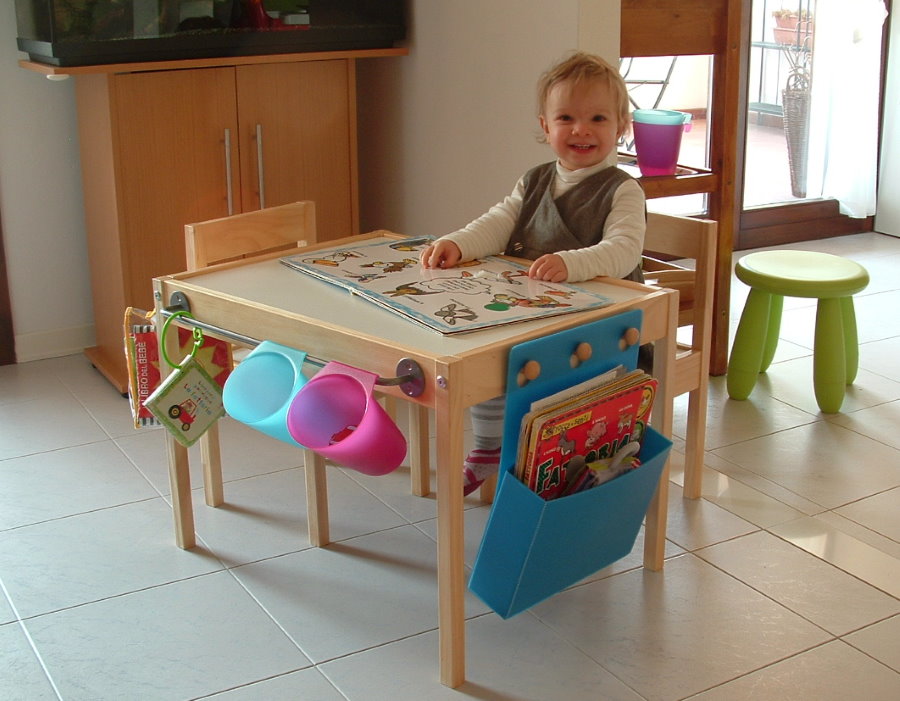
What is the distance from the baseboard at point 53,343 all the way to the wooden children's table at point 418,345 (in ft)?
3.83

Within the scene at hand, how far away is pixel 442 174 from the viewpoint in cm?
294

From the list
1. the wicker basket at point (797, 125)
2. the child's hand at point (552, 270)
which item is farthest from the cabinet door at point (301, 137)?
the wicker basket at point (797, 125)

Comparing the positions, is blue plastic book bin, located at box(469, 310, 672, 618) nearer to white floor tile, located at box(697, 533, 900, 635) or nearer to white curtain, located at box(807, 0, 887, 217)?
white floor tile, located at box(697, 533, 900, 635)

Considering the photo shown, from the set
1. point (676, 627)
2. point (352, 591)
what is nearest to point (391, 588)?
point (352, 591)

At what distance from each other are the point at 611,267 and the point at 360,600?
0.74 m

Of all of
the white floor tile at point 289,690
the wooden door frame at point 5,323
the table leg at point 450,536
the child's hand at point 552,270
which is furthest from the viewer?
the wooden door frame at point 5,323

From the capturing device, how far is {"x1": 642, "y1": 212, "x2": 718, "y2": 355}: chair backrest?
2186 mm

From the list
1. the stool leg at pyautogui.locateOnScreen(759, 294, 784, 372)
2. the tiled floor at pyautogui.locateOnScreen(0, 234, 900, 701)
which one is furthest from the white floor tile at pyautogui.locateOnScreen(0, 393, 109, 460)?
the stool leg at pyautogui.locateOnScreen(759, 294, 784, 372)

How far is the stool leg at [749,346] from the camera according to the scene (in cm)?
280

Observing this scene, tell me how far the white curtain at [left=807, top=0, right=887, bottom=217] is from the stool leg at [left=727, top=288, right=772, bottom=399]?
5.45 feet

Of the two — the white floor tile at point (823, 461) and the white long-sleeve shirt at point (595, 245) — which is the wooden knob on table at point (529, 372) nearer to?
the white long-sleeve shirt at point (595, 245)

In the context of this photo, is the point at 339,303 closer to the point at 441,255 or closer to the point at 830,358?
the point at 441,255

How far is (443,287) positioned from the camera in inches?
73.5

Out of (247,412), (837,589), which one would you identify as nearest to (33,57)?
(247,412)
